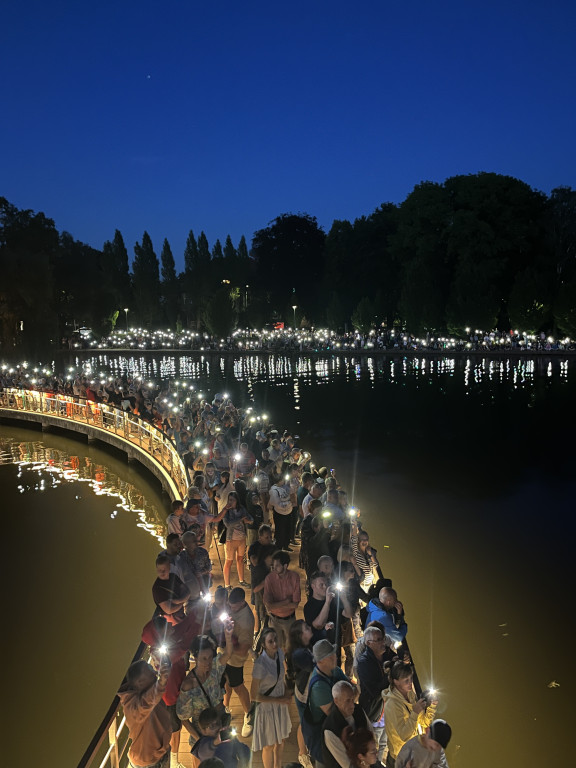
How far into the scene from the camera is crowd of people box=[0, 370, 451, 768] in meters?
4.88

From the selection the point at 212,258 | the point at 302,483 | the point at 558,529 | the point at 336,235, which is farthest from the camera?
the point at 212,258

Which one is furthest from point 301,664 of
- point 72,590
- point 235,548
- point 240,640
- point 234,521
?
point 72,590

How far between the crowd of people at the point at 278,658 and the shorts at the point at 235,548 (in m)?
0.02

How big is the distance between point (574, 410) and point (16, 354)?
37.7 metres

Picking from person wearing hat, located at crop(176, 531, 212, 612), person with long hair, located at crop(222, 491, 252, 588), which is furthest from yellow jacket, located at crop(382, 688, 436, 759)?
person with long hair, located at crop(222, 491, 252, 588)

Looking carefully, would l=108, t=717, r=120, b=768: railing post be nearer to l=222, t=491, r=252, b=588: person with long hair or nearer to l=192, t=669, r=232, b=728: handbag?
l=192, t=669, r=232, b=728: handbag

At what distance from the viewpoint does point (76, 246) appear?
76500 mm

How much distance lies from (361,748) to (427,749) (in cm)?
49

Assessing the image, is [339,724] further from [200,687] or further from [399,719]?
[200,687]

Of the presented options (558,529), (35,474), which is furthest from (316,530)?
(35,474)

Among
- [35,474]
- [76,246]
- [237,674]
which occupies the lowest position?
[35,474]

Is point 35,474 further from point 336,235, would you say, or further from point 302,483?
point 336,235

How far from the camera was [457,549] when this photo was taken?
47.9 feet

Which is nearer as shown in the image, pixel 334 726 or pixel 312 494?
pixel 334 726
